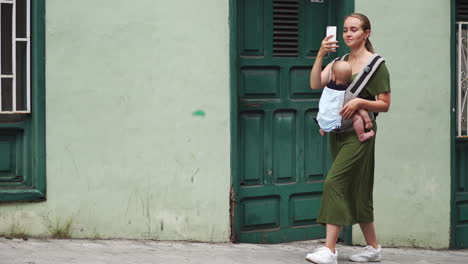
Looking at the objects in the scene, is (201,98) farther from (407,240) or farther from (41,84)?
(407,240)

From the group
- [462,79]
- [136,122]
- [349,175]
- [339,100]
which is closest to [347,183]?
[349,175]

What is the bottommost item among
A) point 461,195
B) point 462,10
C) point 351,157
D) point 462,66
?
point 461,195

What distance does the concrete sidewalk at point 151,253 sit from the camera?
20.5 ft

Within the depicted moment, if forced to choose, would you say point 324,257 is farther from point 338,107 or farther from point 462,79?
point 462,79

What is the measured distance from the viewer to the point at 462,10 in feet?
28.6

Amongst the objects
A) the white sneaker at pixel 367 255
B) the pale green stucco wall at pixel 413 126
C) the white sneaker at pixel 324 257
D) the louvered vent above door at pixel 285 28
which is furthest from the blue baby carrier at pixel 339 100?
the pale green stucco wall at pixel 413 126

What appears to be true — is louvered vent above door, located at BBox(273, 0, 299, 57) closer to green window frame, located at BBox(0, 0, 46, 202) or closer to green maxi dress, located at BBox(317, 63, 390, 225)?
green maxi dress, located at BBox(317, 63, 390, 225)

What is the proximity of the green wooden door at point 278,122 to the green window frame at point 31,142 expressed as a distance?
5.60 feet

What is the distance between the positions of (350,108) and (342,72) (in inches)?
10.7

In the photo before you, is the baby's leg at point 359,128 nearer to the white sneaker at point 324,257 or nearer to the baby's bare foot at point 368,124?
the baby's bare foot at point 368,124

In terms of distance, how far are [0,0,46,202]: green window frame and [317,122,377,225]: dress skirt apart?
7.94 feet

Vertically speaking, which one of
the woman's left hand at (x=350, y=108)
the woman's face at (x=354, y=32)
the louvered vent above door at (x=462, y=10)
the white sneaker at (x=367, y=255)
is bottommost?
the white sneaker at (x=367, y=255)

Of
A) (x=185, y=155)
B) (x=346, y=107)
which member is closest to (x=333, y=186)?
(x=346, y=107)

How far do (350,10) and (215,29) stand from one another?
1.42 m
